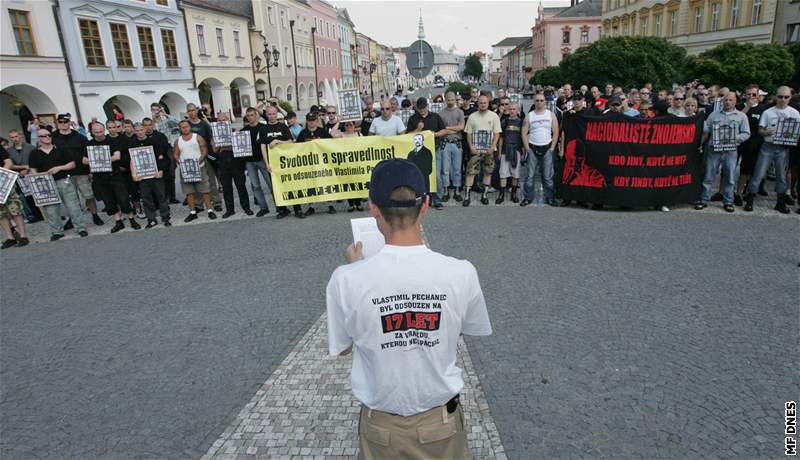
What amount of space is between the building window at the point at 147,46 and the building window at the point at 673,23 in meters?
45.5

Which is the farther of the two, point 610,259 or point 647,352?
point 610,259

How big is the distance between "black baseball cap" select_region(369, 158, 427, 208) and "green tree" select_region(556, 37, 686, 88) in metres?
38.4

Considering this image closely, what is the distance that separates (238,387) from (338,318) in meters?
2.74

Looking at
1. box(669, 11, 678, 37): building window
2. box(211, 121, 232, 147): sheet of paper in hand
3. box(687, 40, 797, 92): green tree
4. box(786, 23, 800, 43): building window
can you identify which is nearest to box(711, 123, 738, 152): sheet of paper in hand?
box(211, 121, 232, 147): sheet of paper in hand

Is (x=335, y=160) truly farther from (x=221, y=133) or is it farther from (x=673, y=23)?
(x=673, y=23)

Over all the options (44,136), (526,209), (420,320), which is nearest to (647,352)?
(420,320)

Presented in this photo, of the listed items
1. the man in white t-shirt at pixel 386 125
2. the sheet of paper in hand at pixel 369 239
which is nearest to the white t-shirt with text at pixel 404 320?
the sheet of paper in hand at pixel 369 239

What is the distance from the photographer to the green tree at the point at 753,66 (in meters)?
24.0

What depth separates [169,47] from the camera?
3250 centimetres

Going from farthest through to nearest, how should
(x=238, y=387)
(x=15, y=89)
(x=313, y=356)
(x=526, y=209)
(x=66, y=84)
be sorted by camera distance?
(x=66, y=84)
(x=15, y=89)
(x=526, y=209)
(x=313, y=356)
(x=238, y=387)

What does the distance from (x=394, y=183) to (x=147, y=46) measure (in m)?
34.3

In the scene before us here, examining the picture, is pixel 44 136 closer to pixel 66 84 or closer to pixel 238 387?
pixel 238 387

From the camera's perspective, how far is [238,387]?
4273 mm

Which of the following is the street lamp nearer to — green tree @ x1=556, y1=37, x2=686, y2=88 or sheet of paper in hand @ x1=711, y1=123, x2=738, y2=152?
green tree @ x1=556, y1=37, x2=686, y2=88
